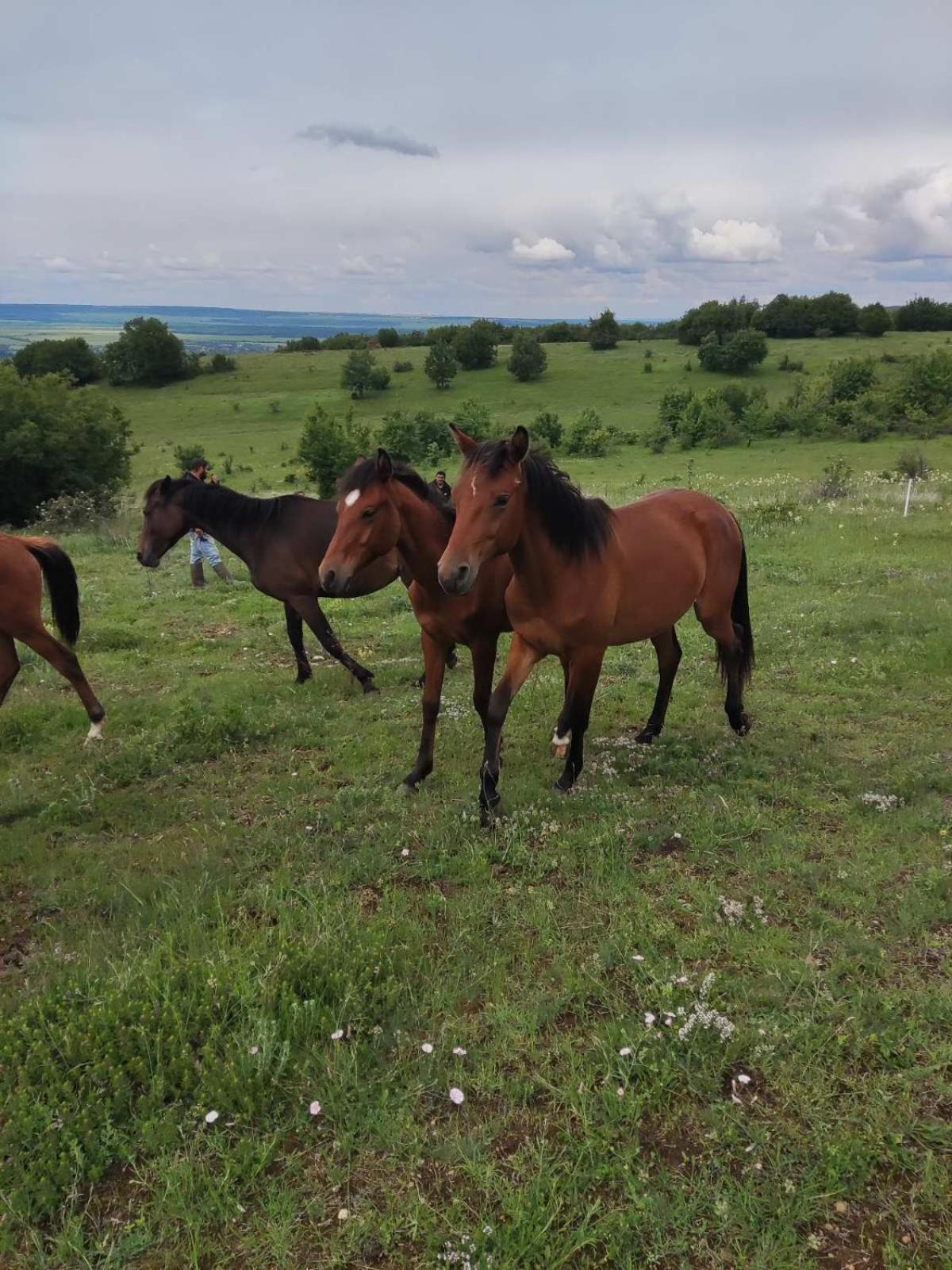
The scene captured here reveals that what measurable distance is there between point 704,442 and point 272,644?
38909 millimetres

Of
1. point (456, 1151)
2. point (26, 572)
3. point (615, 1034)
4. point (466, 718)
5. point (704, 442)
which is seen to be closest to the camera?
point (456, 1151)

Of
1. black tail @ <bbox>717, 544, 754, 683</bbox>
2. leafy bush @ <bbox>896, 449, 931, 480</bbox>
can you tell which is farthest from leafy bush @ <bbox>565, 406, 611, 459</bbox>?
black tail @ <bbox>717, 544, 754, 683</bbox>

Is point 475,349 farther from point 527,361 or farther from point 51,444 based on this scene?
point 51,444

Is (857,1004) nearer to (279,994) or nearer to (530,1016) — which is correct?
(530,1016)

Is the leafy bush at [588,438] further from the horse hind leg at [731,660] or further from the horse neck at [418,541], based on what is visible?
the horse neck at [418,541]

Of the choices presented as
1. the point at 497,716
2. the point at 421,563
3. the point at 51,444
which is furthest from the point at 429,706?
the point at 51,444

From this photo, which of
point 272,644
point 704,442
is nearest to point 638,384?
point 704,442

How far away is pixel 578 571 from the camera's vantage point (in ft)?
15.6

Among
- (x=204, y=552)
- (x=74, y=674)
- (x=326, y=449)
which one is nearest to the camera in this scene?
(x=74, y=674)

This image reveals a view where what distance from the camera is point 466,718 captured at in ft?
21.3

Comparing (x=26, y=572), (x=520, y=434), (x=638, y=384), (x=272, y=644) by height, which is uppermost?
(x=638, y=384)

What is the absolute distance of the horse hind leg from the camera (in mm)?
6055

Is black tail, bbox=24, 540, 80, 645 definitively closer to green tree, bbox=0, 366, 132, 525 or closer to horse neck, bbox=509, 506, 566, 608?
horse neck, bbox=509, 506, 566, 608

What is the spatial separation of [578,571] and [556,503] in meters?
0.47
